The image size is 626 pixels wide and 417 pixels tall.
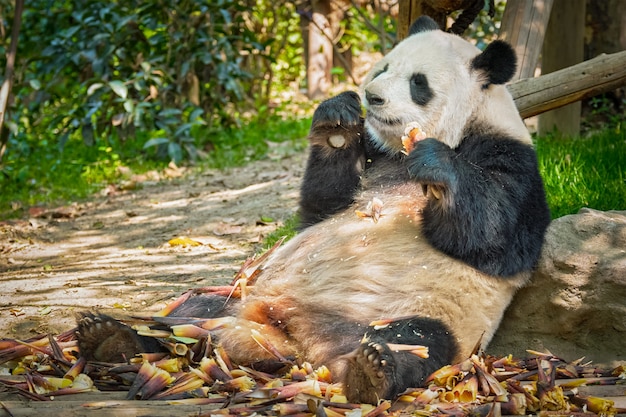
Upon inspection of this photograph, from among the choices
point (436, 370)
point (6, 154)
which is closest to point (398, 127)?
point (436, 370)

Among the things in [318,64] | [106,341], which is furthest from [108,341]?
[318,64]

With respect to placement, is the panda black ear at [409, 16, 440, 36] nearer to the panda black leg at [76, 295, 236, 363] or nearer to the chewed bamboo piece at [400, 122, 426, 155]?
the chewed bamboo piece at [400, 122, 426, 155]

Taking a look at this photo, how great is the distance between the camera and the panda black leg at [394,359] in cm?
291

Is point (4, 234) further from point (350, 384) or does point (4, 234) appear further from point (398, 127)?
point (350, 384)

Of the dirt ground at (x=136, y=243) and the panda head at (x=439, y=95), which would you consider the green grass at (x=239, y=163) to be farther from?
the panda head at (x=439, y=95)

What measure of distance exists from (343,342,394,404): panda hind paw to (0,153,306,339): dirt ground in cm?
169

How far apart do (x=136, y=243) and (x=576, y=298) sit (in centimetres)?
358

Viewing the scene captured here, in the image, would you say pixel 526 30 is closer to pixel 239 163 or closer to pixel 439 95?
pixel 439 95

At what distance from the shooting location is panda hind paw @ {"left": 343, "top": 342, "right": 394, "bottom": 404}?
290cm

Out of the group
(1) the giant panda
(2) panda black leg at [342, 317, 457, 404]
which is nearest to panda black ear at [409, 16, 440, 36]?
(1) the giant panda

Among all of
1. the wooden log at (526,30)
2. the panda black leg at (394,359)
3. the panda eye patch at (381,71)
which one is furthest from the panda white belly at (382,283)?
the wooden log at (526,30)

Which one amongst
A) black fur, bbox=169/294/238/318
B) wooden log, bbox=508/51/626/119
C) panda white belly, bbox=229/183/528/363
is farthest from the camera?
wooden log, bbox=508/51/626/119

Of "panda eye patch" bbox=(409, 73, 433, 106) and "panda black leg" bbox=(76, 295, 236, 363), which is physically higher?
"panda eye patch" bbox=(409, 73, 433, 106)

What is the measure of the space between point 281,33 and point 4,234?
29.5 ft
